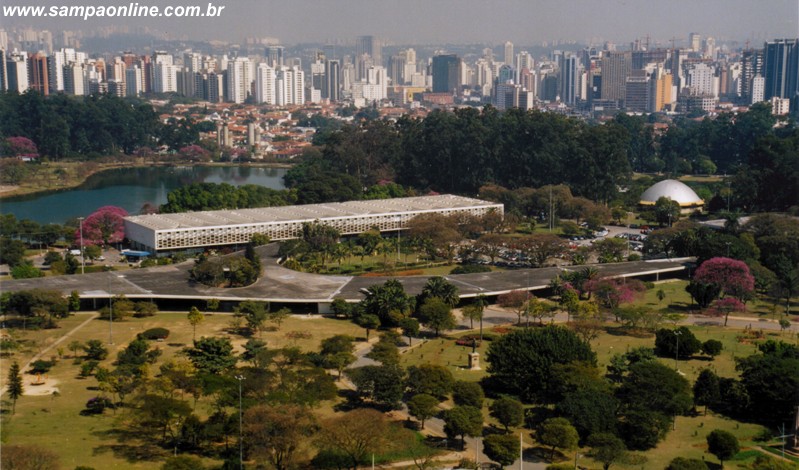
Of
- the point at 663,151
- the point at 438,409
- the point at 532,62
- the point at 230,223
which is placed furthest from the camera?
the point at 532,62

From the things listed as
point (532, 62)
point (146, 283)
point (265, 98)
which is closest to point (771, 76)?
point (532, 62)

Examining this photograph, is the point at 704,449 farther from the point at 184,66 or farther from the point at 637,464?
the point at 184,66

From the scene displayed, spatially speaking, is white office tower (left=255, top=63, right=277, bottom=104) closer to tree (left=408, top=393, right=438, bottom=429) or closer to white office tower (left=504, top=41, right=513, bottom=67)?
white office tower (left=504, top=41, right=513, bottom=67)

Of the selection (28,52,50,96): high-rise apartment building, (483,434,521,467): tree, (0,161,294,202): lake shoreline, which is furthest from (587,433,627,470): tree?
(28,52,50,96): high-rise apartment building

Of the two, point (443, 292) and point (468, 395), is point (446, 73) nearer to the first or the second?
point (443, 292)

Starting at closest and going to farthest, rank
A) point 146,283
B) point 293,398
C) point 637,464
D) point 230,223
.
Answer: point 637,464 → point 293,398 → point 146,283 → point 230,223

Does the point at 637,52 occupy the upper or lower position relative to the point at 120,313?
upper

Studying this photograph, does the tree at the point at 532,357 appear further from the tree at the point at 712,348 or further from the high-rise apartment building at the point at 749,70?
the high-rise apartment building at the point at 749,70
